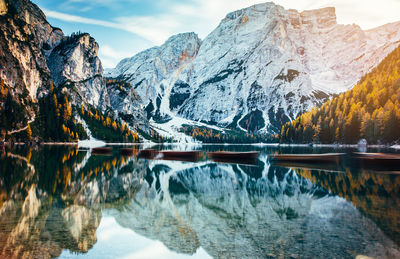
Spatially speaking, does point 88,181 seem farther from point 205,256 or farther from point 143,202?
point 205,256

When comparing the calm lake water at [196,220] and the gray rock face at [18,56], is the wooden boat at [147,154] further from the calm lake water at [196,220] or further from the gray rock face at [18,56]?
the gray rock face at [18,56]

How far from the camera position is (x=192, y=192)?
78.9 feet

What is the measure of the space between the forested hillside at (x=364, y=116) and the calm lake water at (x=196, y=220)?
296 ft

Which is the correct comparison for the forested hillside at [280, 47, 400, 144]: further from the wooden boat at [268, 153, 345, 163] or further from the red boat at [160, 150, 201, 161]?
the red boat at [160, 150, 201, 161]

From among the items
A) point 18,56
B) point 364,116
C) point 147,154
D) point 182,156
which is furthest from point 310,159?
point 18,56

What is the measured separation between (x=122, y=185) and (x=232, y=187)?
10.8m

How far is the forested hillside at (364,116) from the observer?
330ft

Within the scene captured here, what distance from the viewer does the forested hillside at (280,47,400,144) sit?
330ft

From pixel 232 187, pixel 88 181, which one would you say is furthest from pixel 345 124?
pixel 88 181

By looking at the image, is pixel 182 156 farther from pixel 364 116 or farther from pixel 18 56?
pixel 18 56

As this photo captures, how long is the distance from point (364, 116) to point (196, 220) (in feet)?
383

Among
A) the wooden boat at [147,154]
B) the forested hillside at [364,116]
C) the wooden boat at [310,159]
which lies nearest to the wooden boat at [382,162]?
the wooden boat at [310,159]

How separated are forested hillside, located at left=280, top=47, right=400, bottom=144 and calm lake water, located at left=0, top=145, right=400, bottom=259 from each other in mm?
90152

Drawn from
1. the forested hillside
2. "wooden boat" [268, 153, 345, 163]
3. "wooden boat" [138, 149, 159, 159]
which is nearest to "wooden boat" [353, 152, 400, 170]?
"wooden boat" [268, 153, 345, 163]
